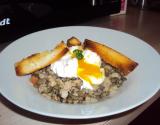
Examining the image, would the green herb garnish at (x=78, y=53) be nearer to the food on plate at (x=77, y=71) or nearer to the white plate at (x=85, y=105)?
the food on plate at (x=77, y=71)

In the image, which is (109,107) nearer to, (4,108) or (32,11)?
(4,108)

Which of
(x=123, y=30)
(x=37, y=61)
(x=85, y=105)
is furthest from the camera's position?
(x=123, y=30)

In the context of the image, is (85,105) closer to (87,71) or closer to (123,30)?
(87,71)

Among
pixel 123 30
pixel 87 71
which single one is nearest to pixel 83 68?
pixel 87 71

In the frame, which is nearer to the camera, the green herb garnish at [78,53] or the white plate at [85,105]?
the white plate at [85,105]

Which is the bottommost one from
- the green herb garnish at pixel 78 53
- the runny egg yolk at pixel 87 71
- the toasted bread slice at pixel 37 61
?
the runny egg yolk at pixel 87 71

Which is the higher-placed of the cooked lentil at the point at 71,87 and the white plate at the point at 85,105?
the white plate at the point at 85,105

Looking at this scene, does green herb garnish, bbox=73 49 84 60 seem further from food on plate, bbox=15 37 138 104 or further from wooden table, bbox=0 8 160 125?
wooden table, bbox=0 8 160 125

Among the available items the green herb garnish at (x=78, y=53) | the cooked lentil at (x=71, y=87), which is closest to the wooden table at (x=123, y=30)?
the cooked lentil at (x=71, y=87)
